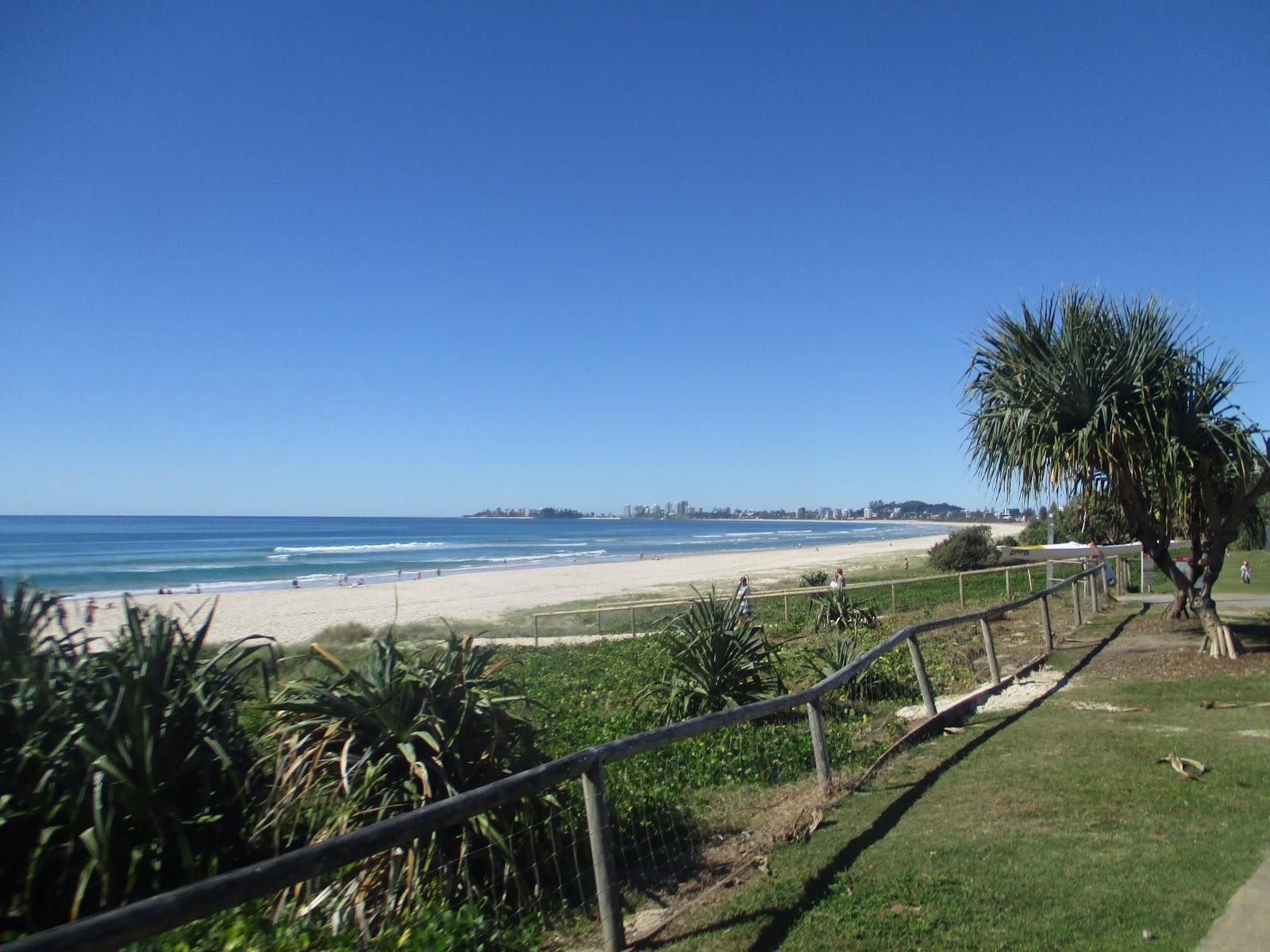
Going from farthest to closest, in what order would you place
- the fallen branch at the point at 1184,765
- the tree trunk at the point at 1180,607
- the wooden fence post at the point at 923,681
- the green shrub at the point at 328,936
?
the tree trunk at the point at 1180,607, the wooden fence post at the point at 923,681, the fallen branch at the point at 1184,765, the green shrub at the point at 328,936

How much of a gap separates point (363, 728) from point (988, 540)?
130ft

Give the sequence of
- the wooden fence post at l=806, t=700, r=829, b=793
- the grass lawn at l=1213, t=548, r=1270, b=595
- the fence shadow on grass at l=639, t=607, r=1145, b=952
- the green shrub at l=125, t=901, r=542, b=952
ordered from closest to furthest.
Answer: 1. the green shrub at l=125, t=901, r=542, b=952
2. the fence shadow on grass at l=639, t=607, r=1145, b=952
3. the wooden fence post at l=806, t=700, r=829, b=793
4. the grass lawn at l=1213, t=548, r=1270, b=595

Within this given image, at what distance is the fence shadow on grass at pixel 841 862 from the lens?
154 inches

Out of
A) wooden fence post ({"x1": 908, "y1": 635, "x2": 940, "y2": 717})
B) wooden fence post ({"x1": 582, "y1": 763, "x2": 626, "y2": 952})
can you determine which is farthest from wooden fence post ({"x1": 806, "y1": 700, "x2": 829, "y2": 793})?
wooden fence post ({"x1": 582, "y1": 763, "x2": 626, "y2": 952})

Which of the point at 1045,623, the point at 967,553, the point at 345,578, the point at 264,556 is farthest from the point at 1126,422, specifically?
the point at 264,556

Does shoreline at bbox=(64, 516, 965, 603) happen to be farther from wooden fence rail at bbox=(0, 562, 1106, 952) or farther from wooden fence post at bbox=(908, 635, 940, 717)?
wooden fence rail at bbox=(0, 562, 1106, 952)

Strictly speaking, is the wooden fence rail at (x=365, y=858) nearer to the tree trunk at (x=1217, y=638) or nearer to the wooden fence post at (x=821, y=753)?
the wooden fence post at (x=821, y=753)

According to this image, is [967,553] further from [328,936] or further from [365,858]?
[365,858]

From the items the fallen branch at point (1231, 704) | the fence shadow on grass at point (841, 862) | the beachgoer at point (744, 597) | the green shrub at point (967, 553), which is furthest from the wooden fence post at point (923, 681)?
the green shrub at point (967, 553)

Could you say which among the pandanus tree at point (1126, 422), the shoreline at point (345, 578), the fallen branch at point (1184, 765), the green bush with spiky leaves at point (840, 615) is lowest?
the shoreline at point (345, 578)

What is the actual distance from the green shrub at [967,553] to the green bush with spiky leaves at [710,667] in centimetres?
3034

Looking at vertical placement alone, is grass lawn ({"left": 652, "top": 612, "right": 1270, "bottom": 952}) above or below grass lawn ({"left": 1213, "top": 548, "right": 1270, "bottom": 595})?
below

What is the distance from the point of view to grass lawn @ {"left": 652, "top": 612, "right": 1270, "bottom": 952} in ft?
12.5

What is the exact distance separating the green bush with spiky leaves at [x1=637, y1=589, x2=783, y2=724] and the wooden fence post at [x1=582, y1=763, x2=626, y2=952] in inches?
184
